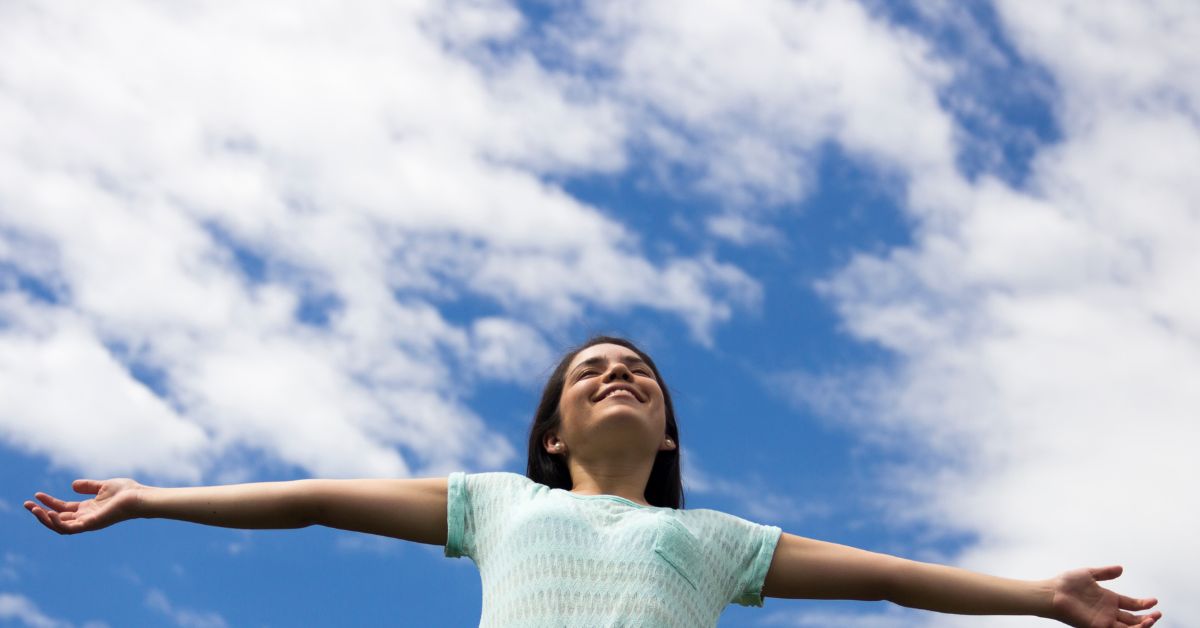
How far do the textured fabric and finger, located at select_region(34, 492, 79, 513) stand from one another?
135 cm

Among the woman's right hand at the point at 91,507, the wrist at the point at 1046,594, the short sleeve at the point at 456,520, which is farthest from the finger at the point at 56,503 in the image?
the wrist at the point at 1046,594

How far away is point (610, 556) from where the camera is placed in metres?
4.69

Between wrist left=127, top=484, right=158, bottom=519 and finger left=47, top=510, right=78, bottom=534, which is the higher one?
wrist left=127, top=484, right=158, bottom=519

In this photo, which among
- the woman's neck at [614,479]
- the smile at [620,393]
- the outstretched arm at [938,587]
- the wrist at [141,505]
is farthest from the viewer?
the smile at [620,393]

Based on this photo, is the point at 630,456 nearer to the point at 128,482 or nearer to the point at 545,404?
the point at 545,404

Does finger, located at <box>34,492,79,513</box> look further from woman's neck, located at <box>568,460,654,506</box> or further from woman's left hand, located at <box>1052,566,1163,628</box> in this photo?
woman's left hand, located at <box>1052,566,1163,628</box>

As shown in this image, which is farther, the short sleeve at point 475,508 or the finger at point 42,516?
the short sleeve at point 475,508

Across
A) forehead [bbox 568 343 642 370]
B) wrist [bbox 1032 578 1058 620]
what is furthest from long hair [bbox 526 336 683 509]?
wrist [bbox 1032 578 1058 620]

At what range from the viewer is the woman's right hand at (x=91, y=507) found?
4703mm

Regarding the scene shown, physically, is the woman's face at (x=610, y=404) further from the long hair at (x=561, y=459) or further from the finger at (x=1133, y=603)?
the finger at (x=1133, y=603)

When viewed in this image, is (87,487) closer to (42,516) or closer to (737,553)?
(42,516)

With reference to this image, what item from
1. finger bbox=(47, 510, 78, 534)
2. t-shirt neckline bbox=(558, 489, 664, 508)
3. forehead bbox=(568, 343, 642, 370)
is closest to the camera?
finger bbox=(47, 510, 78, 534)

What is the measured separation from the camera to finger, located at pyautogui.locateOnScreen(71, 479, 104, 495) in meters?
4.84

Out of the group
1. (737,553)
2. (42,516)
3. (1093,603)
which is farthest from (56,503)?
(1093,603)
